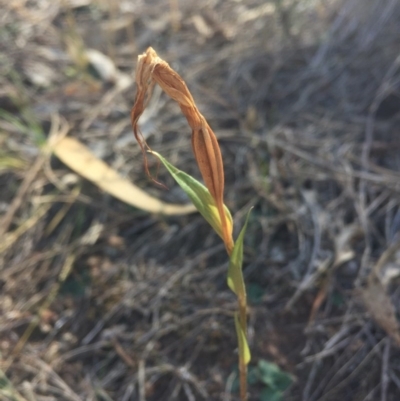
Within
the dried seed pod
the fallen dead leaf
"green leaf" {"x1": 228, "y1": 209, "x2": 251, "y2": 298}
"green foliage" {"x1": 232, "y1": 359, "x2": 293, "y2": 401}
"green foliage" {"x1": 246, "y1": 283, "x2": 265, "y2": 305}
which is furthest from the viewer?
the fallen dead leaf

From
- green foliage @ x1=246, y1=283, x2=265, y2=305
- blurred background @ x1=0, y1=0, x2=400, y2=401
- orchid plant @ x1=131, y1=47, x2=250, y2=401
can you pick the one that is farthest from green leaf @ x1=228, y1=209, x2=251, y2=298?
green foliage @ x1=246, y1=283, x2=265, y2=305

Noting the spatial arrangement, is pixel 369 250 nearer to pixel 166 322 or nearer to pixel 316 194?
pixel 316 194

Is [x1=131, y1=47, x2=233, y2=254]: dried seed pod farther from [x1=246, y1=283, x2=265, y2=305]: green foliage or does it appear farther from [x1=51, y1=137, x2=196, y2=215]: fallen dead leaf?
[x1=51, y1=137, x2=196, y2=215]: fallen dead leaf

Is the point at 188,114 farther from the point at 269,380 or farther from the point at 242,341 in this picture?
the point at 269,380

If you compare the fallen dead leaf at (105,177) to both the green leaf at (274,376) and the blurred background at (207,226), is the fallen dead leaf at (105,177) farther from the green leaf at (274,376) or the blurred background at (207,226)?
the green leaf at (274,376)

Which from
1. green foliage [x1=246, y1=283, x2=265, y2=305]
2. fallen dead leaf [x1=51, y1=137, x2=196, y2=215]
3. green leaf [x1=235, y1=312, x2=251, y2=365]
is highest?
green leaf [x1=235, y1=312, x2=251, y2=365]

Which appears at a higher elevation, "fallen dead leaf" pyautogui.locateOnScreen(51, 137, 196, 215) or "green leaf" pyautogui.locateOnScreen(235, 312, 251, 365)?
"green leaf" pyautogui.locateOnScreen(235, 312, 251, 365)
